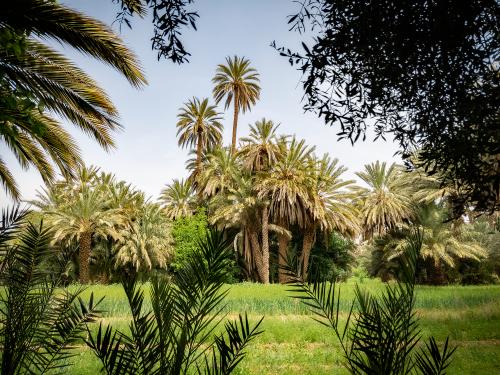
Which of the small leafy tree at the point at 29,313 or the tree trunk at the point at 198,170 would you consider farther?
the tree trunk at the point at 198,170

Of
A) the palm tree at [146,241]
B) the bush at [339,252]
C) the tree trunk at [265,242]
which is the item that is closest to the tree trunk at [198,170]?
the palm tree at [146,241]

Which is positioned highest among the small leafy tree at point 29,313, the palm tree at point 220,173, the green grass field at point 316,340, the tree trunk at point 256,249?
the palm tree at point 220,173

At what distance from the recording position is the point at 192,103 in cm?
3597

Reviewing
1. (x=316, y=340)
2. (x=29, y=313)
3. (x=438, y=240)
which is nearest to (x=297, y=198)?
(x=438, y=240)

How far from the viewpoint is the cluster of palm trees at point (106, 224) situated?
2380cm

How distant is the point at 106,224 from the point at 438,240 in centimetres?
2140

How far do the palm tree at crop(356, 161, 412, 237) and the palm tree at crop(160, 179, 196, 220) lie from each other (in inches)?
588

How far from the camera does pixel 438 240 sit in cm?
2575

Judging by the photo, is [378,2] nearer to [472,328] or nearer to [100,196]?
[472,328]

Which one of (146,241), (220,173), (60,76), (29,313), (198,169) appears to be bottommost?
(29,313)

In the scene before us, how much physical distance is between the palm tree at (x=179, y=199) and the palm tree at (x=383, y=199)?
49.0 ft

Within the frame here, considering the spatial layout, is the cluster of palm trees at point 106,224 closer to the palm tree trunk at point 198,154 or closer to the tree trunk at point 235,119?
the palm tree trunk at point 198,154

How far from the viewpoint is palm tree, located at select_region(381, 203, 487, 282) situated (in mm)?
25016

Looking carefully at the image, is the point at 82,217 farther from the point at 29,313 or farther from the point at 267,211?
the point at 29,313
